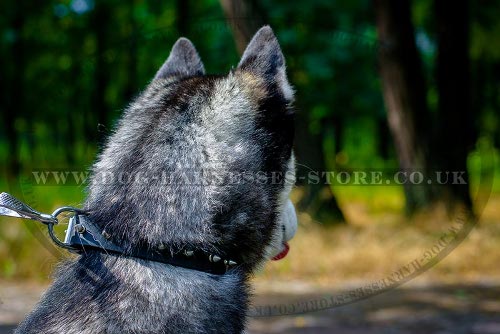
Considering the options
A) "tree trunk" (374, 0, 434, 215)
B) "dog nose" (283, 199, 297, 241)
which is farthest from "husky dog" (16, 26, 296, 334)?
"tree trunk" (374, 0, 434, 215)

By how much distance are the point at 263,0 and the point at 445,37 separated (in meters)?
3.16

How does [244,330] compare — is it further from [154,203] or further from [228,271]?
[154,203]

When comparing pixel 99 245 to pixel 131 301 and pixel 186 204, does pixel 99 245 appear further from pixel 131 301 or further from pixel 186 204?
pixel 186 204

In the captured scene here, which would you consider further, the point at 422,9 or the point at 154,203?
the point at 422,9

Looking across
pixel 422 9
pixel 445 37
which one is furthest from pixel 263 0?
pixel 422 9

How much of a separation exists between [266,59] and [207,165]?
60cm

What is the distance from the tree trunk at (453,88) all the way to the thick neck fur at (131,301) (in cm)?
839

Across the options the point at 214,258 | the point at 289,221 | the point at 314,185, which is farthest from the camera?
the point at 314,185

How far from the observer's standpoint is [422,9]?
Result: 14.3 metres

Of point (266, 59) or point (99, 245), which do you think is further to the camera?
point (266, 59)

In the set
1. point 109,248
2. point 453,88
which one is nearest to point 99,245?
point 109,248

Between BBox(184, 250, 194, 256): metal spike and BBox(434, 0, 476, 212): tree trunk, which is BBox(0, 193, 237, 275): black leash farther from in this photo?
BBox(434, 0, 476, 212): tree trunk

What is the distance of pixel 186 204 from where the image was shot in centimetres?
262

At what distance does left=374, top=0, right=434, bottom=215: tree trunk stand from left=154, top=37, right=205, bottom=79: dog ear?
23.0 ft
